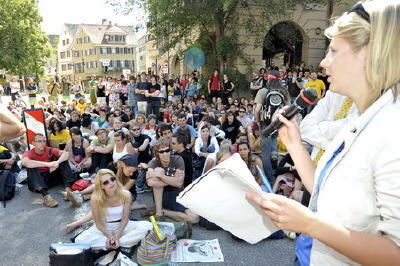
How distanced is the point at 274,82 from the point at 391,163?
426 centimetres

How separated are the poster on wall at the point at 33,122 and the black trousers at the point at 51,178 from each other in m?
1.00

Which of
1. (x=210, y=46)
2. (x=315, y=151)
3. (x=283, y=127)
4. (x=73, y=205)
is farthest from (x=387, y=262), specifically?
(x=210, y=46)

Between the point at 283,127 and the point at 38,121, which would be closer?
the point at 283,127

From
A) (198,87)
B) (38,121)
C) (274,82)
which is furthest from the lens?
(198,87)

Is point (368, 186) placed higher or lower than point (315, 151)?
higher

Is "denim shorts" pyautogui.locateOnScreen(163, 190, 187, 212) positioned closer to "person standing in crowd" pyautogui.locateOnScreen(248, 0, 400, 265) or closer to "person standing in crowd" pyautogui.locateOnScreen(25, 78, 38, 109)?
"person standing in crowd" pyautogui.locateOnScreen(248, 0, 400, 265)

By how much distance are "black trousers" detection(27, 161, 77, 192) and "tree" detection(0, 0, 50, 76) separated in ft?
89.0

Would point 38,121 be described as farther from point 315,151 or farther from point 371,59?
point 371,59

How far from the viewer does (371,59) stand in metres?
0.87

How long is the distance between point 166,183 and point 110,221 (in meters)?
1.05

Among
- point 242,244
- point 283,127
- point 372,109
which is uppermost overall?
point 372,109

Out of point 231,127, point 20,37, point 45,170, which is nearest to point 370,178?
point 45,170

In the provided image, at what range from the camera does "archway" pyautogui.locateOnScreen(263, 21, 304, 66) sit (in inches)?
569

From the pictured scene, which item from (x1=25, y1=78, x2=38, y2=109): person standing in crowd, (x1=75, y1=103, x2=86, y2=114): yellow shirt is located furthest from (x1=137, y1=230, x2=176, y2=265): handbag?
(x1=25, y1=78, x2=38, y2=109): person standing in crowd
